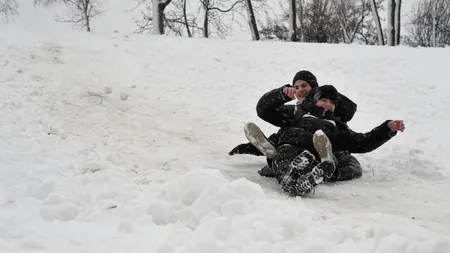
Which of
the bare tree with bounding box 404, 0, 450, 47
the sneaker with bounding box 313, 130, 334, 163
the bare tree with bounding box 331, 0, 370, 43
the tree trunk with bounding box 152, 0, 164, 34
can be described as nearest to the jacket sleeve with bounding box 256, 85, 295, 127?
the sneaker with bounding box 313, 130, 334, 163

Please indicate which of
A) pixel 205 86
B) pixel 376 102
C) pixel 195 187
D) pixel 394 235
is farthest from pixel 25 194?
pixel 376 102

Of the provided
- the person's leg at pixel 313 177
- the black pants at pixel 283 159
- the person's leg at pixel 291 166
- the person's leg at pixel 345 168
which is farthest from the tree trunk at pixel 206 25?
the person's leg at pixel 313 177

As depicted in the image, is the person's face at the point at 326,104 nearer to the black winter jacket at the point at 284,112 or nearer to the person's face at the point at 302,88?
the black winter jacket at the point at 284,112

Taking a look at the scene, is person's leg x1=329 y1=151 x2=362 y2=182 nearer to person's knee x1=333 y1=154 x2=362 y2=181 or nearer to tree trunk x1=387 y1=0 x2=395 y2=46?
person's knee x1=333 y1=154 x2=362 y2=181

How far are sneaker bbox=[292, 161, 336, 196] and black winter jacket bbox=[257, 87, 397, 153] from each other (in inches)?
28.4

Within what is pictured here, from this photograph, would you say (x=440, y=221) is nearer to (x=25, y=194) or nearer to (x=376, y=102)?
(x=25, y=194)

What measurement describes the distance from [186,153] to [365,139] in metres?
2.08

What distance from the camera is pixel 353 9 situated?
32469 mm

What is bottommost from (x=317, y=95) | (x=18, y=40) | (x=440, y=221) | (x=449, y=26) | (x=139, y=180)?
(x=440, y=221)

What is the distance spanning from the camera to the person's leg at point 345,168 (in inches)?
175

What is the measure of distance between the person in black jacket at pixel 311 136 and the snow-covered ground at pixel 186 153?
0.29 metres

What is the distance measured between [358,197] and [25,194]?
290 cm

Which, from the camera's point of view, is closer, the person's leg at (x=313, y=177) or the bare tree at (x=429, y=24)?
the person's leg at (x=313, y=177)

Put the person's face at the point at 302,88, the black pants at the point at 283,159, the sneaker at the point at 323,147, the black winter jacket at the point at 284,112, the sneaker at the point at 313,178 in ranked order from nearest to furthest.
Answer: the sneaker at the point at 313,178
the sneaker at the point at 323,147
the black pants at the point at 283,159
the black winter jacket at the point at 284,112
the person's face at the point at 302,88
